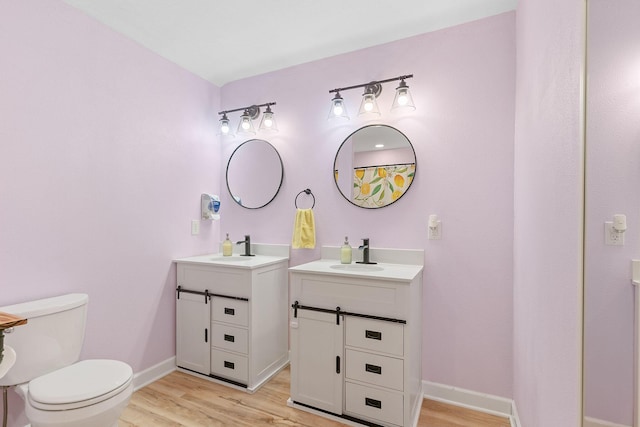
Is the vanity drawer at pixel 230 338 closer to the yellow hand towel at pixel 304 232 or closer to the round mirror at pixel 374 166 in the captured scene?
the yellow hand towel at pixel 304 232

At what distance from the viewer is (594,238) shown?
74 cm

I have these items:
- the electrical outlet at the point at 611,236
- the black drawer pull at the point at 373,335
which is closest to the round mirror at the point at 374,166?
the black drawer pull at the point at 373,335

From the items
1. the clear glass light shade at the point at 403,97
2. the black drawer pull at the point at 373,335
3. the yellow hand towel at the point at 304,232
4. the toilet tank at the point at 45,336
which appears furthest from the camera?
the yellow hand towel at the point at 304,232

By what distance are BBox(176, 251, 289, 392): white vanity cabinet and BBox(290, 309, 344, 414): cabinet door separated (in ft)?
1.23

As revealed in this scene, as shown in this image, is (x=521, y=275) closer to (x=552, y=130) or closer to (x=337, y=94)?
(x=552, y=130)

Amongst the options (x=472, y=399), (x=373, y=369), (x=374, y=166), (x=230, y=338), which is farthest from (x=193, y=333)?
(x=472, y=399)

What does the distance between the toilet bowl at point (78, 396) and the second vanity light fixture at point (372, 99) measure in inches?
80.9

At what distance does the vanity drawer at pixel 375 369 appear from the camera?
1720mm

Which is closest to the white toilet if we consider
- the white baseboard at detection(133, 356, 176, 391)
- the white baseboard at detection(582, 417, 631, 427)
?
the white baseboard at detection(133, 356, 176, 391)

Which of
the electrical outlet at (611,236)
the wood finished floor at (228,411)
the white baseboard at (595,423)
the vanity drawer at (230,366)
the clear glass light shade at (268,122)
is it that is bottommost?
the wood finished floor at (228,411)

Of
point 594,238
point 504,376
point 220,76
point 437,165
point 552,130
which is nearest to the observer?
point 594,238

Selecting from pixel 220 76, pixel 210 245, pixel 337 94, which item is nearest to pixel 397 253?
pixel 337 94

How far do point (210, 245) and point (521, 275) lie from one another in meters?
2.38

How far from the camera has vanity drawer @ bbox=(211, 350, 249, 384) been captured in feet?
7.24
